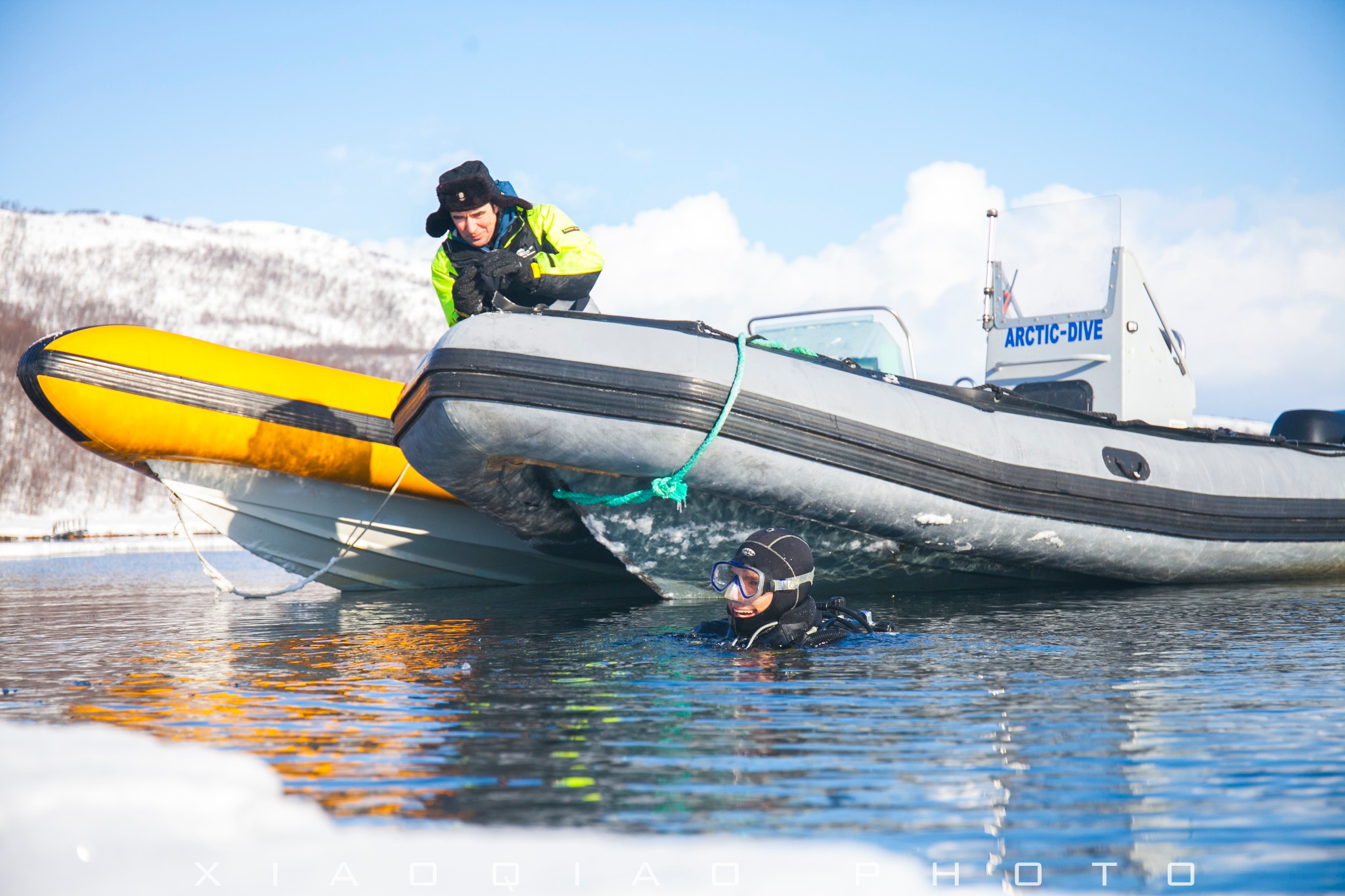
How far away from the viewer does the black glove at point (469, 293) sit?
484cm

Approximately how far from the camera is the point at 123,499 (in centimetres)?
3275

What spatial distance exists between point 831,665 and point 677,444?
1.37 m

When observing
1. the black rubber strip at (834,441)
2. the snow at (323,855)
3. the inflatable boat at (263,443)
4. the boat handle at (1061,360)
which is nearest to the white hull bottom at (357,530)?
the inflatable boat at (263,443)

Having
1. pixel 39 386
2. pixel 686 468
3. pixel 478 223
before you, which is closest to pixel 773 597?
pixel 686 468

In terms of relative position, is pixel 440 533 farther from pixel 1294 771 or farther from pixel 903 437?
pixel 1294 771

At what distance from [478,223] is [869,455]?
6.77 ft

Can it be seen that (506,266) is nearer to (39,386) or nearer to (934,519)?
(934,519)

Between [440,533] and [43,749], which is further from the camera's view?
[440,533]

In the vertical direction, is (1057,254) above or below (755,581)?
above

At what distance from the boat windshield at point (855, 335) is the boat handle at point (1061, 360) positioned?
1.44 meters

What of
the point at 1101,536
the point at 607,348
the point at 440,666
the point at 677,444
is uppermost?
the point at 607,348

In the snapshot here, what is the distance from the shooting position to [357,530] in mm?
6801

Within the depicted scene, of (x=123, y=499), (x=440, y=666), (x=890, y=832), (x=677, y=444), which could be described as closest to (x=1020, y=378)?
(x=677, y=444)

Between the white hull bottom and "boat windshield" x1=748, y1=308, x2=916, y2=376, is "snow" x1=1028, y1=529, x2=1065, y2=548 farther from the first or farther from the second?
the white hull bottom
